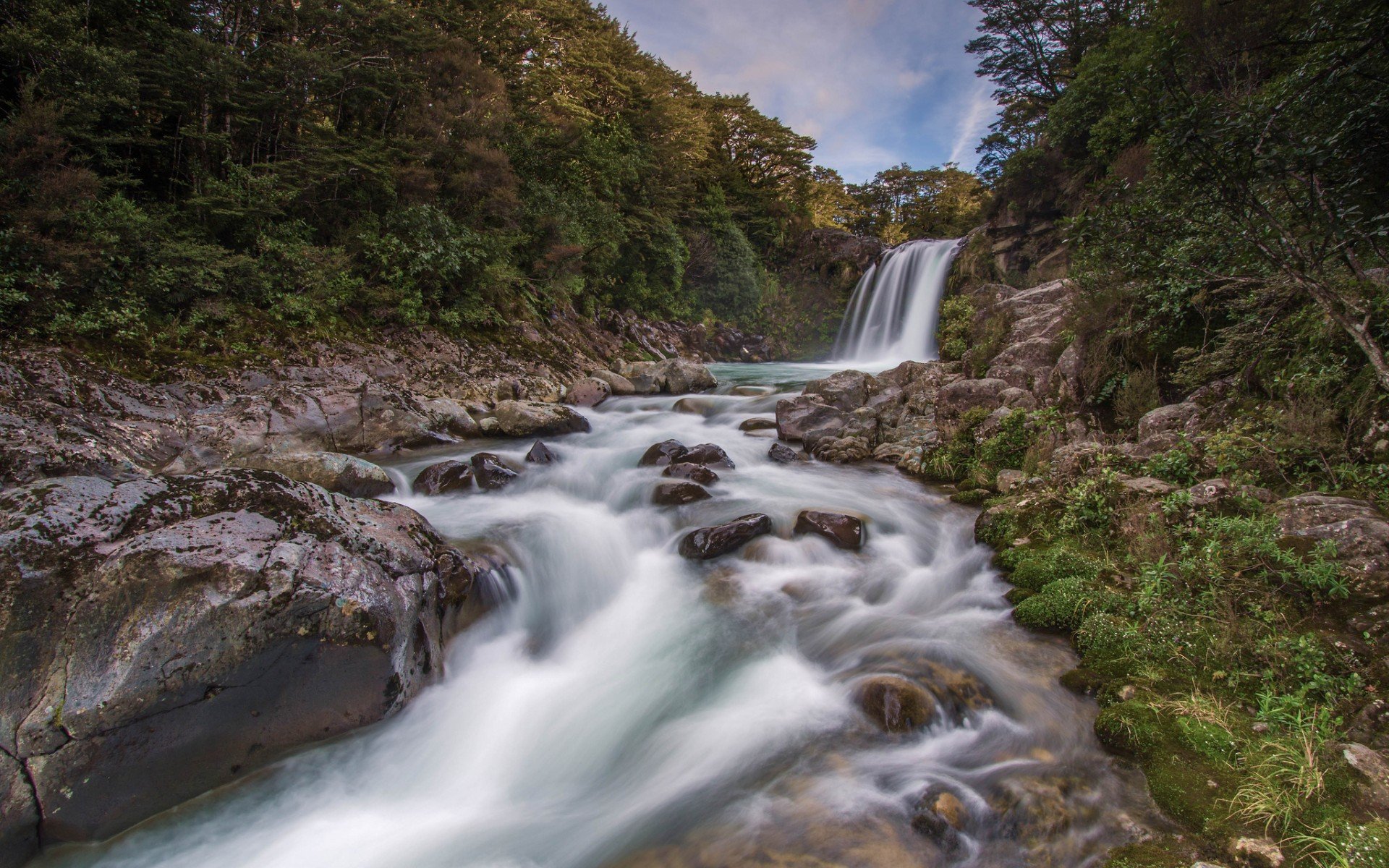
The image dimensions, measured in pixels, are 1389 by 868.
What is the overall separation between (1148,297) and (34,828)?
412 inches

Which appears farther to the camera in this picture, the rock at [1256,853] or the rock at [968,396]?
the rock at [968,396]

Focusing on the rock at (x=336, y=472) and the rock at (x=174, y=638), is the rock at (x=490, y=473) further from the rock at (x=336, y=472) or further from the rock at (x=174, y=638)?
the rock at (x=174, y=638)

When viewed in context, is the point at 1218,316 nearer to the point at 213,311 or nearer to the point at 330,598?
the point at 330,598

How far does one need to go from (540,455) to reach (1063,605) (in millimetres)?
7706

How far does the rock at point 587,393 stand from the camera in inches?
563

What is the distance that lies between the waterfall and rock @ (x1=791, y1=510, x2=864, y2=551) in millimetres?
17063

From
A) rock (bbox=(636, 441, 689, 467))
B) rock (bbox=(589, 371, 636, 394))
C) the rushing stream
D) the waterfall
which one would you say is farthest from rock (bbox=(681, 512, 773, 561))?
the waterfall

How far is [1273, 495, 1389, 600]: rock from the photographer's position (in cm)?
352

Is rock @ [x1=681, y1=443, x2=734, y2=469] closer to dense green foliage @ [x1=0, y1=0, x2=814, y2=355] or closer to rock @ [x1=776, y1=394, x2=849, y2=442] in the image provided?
rock @ [x1=776, y1=394, x2=849, y2=442]

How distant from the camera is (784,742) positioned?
3945 millimetres

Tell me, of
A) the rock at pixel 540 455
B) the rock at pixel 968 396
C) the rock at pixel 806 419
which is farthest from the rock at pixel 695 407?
the rock at pixel 968 396

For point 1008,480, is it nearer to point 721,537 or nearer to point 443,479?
point 721,537

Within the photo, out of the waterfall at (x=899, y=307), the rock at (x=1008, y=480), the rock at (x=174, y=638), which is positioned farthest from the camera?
the waterfall at (x=899, y=307)

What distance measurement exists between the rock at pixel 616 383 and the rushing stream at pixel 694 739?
891 cm
